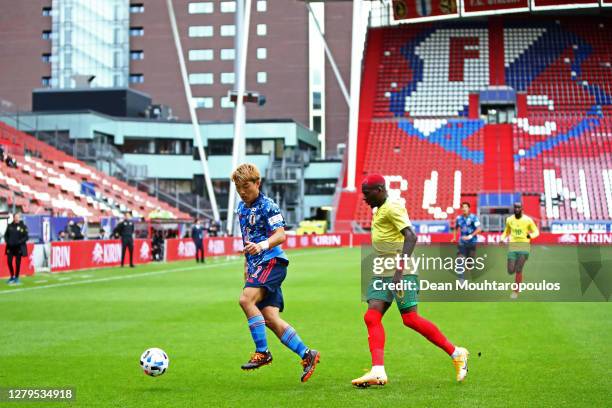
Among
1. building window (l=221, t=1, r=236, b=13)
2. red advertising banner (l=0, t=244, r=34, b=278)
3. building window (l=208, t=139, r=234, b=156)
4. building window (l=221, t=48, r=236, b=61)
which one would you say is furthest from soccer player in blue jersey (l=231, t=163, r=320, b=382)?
building window (l=221, t=48, r=236, b=61)

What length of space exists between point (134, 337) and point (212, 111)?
3398 inches

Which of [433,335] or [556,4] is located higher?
[556,4]

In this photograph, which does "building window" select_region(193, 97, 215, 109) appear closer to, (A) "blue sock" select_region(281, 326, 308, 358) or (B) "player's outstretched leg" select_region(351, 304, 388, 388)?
(A) "blue sock" select_region(281, 326, 308, 358)

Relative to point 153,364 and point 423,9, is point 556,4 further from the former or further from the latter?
point 153,364

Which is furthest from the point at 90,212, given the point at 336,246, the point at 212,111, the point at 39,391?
the point at 212,111

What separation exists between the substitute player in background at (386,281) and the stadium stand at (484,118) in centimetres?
5276

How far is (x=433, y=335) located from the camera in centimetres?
886

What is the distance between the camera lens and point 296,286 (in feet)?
78.8

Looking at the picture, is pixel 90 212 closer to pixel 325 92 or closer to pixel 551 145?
pixel 551 145

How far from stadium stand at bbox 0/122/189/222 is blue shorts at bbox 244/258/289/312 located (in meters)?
32.2

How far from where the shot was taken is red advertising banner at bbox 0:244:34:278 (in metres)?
27.2

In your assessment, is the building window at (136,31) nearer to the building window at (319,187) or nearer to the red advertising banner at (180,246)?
the building window at (319,187)

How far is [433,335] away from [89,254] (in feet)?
83.5

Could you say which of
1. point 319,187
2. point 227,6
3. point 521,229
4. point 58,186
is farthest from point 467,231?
point 227,6
